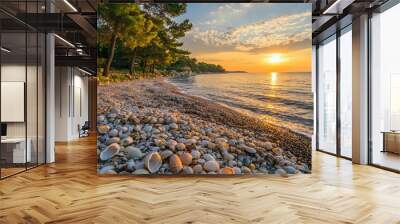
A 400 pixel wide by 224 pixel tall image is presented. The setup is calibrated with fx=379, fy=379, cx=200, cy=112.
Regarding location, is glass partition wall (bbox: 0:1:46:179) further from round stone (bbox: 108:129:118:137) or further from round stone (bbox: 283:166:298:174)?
round stone (bbox: 283:166:298:174)

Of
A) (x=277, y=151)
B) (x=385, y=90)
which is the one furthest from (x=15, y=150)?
(x=385, y=90)

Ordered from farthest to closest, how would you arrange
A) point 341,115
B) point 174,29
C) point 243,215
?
1. point 341,115
2. point 174,29
3. point 243,215

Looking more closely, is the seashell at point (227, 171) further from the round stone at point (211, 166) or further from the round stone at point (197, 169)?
the round stone at point (197, 169)

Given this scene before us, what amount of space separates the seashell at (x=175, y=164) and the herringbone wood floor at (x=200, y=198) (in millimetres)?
152

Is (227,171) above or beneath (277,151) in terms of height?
beneath

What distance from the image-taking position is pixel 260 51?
6418mm

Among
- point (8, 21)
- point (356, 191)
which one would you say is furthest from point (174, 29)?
point (356, 191)

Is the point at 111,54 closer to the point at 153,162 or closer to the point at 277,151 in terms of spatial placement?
the point at 153,162

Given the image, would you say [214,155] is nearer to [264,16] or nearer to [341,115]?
[264,16]

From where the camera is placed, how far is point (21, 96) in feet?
21.1

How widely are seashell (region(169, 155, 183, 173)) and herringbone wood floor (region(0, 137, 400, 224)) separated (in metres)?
0.15

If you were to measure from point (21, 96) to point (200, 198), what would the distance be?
3794mm

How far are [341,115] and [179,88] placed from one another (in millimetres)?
4546

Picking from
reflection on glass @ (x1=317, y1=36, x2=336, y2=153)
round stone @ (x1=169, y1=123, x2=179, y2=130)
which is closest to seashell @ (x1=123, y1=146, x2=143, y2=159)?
round stone @ (x1=169, y1=123, x2=179, y2=130)
